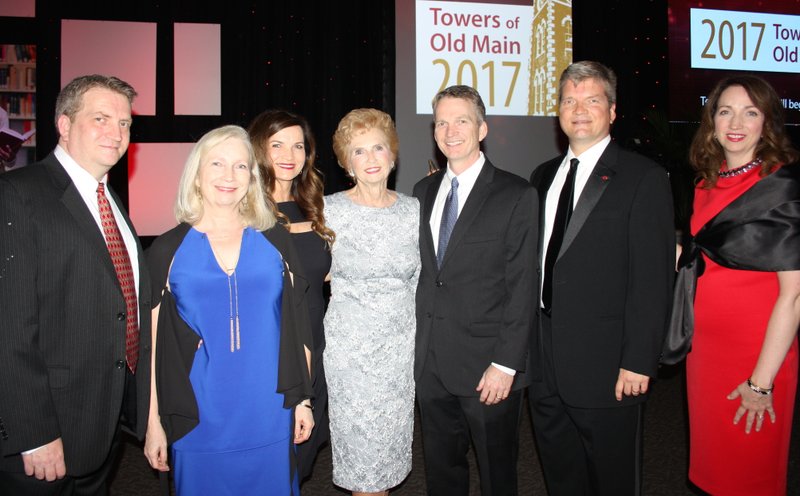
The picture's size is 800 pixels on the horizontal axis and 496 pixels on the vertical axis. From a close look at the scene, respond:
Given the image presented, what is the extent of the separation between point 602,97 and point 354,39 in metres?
4.02

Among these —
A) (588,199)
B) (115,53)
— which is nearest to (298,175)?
(588,199)

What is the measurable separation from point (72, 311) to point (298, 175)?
54.7 inches

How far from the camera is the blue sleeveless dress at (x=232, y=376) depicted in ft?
6.55

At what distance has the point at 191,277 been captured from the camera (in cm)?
200

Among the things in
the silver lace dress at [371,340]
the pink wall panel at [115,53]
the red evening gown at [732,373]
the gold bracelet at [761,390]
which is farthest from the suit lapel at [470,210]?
the pink wall panel at [115,53]

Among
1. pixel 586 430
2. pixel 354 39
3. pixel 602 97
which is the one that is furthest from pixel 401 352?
pixel 354 39

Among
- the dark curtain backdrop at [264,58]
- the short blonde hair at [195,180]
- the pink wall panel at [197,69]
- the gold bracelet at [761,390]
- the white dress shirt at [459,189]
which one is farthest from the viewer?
the pink wall panel at [197,69]

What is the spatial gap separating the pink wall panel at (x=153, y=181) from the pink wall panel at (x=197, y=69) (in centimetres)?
42

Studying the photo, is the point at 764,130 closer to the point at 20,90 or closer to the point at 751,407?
the point at 751,407

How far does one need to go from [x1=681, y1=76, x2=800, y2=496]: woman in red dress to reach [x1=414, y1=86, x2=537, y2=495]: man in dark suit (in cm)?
78

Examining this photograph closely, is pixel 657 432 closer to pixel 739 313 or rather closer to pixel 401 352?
pixel 739 313

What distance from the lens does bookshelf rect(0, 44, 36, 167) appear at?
5.24m

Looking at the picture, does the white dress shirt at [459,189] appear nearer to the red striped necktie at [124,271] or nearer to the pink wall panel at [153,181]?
the red striped necktie at [124,271]

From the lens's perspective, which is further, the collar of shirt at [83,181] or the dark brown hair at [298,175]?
the dark brown hair at [298,175]
